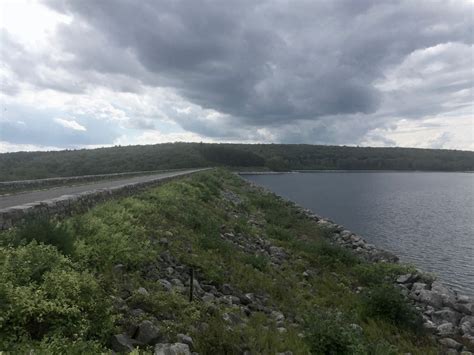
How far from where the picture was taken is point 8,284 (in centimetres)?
590

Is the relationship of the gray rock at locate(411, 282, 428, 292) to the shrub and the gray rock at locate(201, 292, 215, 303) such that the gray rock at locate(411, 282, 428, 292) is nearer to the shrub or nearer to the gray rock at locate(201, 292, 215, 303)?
the shrub

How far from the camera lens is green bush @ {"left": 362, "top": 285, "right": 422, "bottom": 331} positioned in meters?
11.2

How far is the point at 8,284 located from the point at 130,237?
5276mm

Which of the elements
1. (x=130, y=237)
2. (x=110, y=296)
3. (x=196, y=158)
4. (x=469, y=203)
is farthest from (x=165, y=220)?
(x=196, y=158)

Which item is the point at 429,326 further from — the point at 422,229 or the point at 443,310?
the point at 422,229

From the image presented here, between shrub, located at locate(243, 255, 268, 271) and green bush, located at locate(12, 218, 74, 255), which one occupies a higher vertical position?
green bush, located at locate(12, 218, 74, 255)

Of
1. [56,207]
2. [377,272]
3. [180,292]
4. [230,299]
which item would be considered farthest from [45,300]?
[377,272]

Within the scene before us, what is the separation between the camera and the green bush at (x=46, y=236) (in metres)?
8.27

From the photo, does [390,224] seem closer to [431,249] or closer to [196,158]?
[431,249]

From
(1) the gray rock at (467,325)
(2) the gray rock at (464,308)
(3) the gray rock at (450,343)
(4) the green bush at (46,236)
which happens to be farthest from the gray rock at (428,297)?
(4) the green bush at (46,236)

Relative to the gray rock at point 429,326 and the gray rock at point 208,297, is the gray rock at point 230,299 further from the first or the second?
the gray rock at point 429,326

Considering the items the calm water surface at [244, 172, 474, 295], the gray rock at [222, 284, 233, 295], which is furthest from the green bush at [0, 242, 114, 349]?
the calm water surface at [244, 172, 474, 295]

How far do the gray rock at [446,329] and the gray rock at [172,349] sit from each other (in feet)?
29.4

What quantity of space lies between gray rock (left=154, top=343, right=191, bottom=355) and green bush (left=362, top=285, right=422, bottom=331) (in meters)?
7.56
